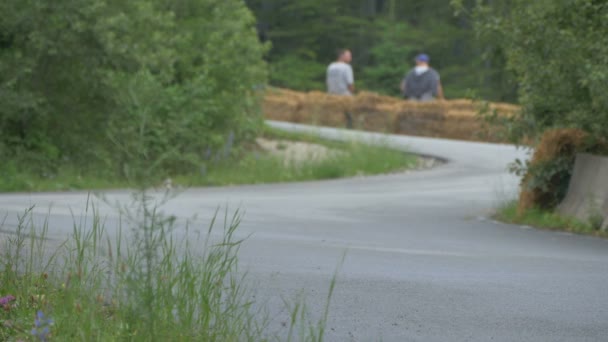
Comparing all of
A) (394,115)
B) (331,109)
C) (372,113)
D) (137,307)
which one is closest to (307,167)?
(394,115)

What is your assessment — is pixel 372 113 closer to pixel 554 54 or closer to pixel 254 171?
pixel 254 171

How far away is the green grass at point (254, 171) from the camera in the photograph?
18.3 meters

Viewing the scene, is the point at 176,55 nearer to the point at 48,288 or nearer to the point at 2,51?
the point at 2,51

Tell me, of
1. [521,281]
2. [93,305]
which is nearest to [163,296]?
[93,305]

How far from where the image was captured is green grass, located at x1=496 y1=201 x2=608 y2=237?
39.9ft

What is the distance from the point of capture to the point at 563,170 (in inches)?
517

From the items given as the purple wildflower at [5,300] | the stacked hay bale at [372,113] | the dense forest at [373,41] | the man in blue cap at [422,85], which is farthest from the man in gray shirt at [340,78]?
the purple wildflower at [5,300]

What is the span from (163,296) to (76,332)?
0.39 meters

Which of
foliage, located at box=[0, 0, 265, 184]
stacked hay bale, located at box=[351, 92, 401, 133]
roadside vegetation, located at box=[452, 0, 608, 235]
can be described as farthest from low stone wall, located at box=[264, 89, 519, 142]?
roadside vegetation, located at box=[452, 0, 608, 235]

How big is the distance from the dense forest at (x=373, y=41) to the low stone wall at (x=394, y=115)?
17.4 metres

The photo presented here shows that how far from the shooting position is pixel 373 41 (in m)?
60.1

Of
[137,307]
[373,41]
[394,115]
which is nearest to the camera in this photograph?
[137,307]

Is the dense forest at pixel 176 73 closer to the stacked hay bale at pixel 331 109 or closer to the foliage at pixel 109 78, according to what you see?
the foliage at pixel 109 78

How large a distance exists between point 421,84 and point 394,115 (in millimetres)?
1046
